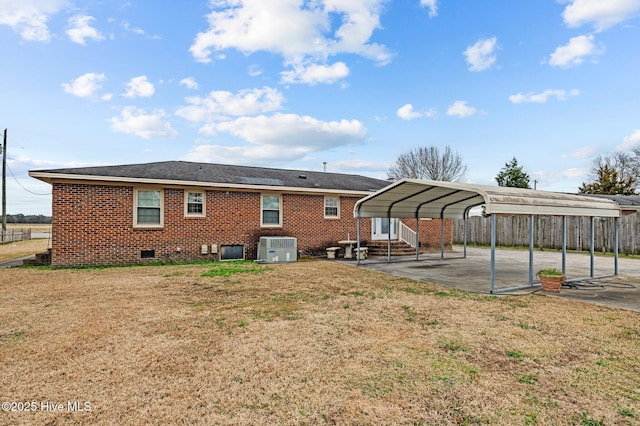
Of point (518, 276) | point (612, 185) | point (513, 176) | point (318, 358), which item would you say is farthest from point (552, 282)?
point (612, 185)

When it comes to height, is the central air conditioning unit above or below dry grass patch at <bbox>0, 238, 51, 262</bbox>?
above

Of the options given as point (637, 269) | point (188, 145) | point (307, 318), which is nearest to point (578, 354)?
point (307, 318)

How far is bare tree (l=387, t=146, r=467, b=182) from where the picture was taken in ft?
120

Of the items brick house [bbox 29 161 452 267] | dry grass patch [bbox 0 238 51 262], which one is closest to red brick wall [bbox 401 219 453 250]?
brick house [bbox 29 161 452 267]

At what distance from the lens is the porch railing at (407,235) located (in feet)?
56.3

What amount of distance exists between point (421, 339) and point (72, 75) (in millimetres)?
15491

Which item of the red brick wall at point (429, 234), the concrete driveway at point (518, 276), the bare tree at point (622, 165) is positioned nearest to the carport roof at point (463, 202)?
the concrete driveway at point (518, 276)

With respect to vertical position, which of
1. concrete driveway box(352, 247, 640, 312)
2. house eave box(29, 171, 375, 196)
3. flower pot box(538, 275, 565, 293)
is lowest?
concrete driveway box(352, 247, 640, 312)

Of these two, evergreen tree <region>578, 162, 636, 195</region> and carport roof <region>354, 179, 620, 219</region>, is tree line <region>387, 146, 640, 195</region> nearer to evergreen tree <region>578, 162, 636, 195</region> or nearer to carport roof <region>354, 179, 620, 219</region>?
evergreen tree <region>578, 162, 636, 195</region>

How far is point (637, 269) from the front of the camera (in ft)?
37.7

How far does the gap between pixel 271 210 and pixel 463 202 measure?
7.69 metres

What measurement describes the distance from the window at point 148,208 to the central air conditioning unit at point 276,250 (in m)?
3.75

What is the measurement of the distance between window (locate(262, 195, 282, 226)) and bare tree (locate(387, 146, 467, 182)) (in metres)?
24.9

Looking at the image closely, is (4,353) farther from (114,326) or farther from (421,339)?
(421,339)
